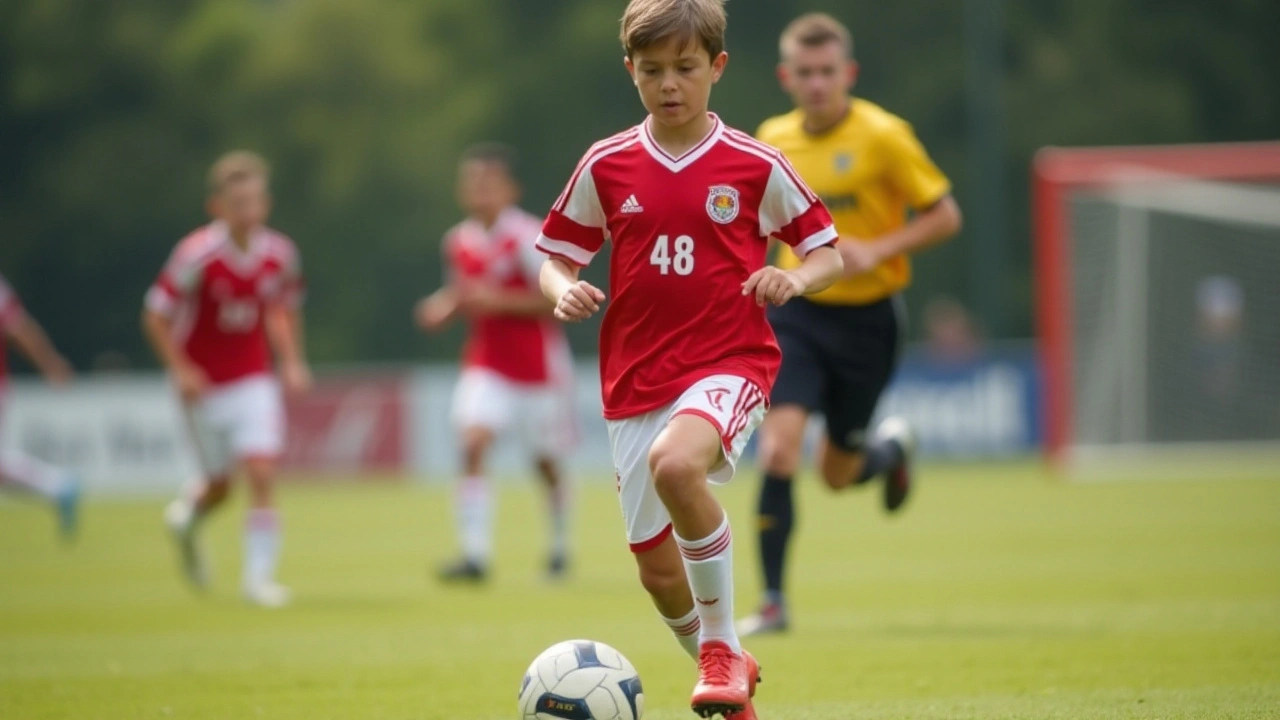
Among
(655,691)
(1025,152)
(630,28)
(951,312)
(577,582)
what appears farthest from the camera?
(1025,152)

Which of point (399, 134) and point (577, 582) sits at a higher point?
point (399, 134)

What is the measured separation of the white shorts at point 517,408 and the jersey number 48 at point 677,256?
7367 mm

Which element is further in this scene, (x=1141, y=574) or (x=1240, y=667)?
(x=1141, y=574)

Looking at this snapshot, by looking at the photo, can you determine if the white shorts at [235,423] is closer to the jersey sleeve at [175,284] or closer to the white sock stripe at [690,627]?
the jersey sleeve at [175,284]

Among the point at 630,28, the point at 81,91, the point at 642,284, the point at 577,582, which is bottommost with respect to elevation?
the point at 577,582

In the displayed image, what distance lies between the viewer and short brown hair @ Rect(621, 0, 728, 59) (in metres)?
5.60

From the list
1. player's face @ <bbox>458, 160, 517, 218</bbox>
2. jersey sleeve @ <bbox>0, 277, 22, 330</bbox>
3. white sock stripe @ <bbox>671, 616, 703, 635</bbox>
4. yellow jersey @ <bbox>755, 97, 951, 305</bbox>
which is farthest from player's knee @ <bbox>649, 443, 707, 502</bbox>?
jersey sleeve @ <bbox>0, 277, 22, 330</bbox>

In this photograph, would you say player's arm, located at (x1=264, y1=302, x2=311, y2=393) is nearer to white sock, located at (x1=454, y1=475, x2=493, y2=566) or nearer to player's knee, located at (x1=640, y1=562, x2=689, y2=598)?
white sock, located at (x1=454, y1=475, x2=493, y2=566)

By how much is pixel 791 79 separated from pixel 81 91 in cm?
2507

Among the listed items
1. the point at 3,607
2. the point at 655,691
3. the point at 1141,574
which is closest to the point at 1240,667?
the point at 655,691

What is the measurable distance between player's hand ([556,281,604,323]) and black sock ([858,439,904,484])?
4.38 meters

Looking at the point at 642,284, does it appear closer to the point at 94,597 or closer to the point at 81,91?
the point at 94,597

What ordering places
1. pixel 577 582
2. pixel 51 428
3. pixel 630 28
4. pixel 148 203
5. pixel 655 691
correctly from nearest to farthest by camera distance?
1. pixel 630 28
2. pixel 655 691
3. pixel 577 582
4. pixel 51 428
5. pixel 148 203

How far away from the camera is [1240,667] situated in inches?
274
